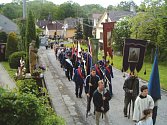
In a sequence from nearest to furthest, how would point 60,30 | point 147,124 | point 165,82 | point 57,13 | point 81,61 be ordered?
1. point 147,124
2. point 81,61
3. point 165,82
4. point 60,30
5. point 57,13

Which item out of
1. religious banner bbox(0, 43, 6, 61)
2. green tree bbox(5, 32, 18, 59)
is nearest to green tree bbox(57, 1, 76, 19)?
religious banner bbox(0, 43, 6, 61)

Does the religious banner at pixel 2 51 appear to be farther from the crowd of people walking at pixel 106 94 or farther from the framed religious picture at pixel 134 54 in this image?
the framed religious picture at pixel 134 54

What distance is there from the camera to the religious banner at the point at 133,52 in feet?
39.4

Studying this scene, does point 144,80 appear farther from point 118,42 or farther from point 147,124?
point 118,42

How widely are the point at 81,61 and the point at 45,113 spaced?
12.0 meters

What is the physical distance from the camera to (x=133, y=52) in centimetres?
1198

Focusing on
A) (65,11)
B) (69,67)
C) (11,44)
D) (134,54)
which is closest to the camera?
(134,54)

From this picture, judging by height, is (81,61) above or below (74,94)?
above

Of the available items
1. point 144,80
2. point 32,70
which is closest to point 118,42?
point 144,80

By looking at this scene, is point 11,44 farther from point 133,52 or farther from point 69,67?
point 133,52

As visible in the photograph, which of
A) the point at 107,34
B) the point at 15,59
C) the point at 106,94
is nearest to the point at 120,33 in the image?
the point at 15,59

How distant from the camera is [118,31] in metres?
40.4

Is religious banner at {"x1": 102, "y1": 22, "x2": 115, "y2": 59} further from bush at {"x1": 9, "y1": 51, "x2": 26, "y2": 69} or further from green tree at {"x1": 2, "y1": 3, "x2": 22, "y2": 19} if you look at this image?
green tree at {"x1": 2, "y1": 3, "x2": 22, "y2": 19}

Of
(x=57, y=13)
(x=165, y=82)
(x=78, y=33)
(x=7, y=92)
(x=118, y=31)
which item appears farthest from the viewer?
(x=57, y=13)
